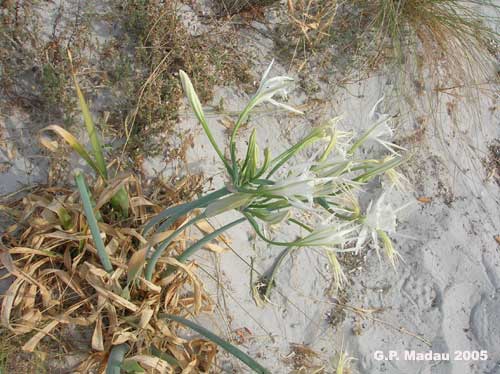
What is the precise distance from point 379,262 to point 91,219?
1177mm

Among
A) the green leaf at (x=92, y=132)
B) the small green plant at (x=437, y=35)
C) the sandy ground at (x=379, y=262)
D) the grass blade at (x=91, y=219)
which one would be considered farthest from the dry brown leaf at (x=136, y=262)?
the small green plant at (x=437, y=35)

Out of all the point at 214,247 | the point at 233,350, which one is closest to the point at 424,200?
the point at 214,247

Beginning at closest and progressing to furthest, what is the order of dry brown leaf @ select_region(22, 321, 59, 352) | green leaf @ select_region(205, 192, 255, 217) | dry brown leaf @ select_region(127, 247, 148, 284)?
1. green leaf @ select_region(205, 192, 255, 217)
2. dry brown leaf @ select_region(127, 247, 148, 284)
3. dry brown leaf @ select_region(22, 321, 59, 352)

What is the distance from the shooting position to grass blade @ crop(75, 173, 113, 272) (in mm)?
1065

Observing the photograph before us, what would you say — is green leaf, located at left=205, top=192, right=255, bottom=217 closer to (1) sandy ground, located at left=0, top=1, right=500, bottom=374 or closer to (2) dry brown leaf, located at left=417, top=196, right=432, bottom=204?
(1) sandy ground, located at left=0, top=1, right=500, bottom=374

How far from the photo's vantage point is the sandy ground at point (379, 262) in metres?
1.73

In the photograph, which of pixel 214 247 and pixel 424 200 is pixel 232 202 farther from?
pixel 424 200

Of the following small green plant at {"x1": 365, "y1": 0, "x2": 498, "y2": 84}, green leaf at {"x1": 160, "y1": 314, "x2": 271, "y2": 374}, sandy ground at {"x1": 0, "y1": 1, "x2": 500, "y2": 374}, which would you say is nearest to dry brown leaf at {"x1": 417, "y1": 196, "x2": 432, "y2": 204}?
sandy ground at {"x1": 0, "y1": 1, "x2": 500, "y2": 374}

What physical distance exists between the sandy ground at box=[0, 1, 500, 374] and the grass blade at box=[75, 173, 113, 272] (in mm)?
420

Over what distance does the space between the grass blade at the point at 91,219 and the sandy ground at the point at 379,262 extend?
1.38 ft

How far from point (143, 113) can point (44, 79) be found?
33 centimetres

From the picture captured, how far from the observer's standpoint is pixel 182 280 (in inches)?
58.3

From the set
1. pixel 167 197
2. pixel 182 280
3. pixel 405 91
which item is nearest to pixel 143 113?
pixel 167 197

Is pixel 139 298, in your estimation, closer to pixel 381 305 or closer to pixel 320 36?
pixel 381 305
